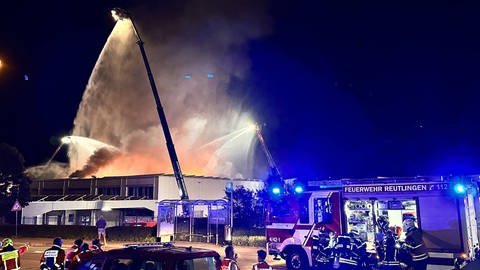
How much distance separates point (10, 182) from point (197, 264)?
44.1 m

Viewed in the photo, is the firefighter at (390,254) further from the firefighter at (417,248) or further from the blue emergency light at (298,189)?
the blue emergency light at (298,189)

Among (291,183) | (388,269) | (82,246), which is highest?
(291,183)

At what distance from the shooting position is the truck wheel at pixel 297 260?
1418 cm

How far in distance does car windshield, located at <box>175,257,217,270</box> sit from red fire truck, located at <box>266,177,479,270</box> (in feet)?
27.6

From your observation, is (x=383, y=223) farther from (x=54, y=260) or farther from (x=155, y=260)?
(x=54, y=260)

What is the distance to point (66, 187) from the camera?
57781 millimetres

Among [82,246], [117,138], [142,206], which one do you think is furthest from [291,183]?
[117,138]

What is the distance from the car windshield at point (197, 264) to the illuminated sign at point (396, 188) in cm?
864

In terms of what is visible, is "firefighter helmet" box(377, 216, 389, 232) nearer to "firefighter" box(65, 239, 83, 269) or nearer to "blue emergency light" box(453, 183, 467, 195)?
"blue emergency light" box(453, 183, 467, 195)

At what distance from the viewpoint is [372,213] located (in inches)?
532

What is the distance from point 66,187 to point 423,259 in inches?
2165

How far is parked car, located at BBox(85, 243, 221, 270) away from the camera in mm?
5703

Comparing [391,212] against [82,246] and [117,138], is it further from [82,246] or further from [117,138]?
[117,138]

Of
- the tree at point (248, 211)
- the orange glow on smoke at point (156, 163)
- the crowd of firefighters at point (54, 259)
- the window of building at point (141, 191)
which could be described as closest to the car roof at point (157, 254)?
the crowd of firefighters at point (54, 259)
